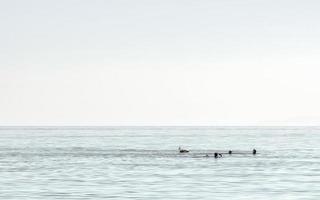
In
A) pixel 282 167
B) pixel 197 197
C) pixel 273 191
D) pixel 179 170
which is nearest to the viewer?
pixel 197 197

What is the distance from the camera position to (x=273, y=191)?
3012 inches

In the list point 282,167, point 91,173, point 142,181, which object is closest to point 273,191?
point 142,181

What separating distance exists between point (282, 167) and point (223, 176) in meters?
18.7

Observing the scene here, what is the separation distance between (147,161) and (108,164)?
919cm

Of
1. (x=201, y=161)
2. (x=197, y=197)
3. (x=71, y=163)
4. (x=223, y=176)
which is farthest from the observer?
(x=201, y=161)

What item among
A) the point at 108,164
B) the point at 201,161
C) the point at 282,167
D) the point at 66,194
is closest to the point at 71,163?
the point at 108,164

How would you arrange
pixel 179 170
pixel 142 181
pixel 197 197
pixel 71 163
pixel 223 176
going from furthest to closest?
pixel 71 163 → pixel 179 170 → pixel 223 176 → pixel 142 181 → pixel 197 197

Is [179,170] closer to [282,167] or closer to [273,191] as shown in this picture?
[282,167]

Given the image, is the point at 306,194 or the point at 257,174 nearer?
the point at 306,194

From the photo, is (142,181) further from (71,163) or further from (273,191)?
(71,163)

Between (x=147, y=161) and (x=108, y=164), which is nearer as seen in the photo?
(x=108, y=164)

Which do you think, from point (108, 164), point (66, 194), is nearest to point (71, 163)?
point (108, 164)

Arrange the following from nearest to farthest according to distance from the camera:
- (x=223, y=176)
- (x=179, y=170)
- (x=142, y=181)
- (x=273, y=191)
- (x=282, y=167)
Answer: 1. (x=273, y=191)
2. (x=142, y=181)
3. (x=223, y=176)
4. (x=179, y=170)
5. (x=282, y=167)

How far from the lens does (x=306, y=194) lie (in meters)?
74.0
